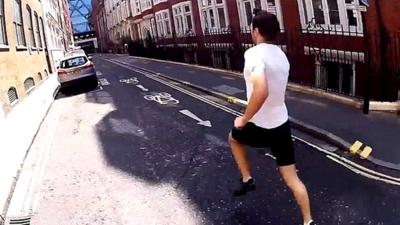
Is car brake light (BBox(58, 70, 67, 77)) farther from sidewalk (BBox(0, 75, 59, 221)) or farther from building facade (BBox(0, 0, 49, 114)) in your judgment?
sidewalk (BBox(0, 75, 59, 221))

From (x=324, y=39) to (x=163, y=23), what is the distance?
84.8 feet

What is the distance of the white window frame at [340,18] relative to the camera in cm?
1207

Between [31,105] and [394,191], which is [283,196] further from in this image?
[31,105]

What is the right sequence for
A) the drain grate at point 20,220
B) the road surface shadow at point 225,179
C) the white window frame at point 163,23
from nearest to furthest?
the road surface shadow at point 225,179 < the drain grate at point 20,220 < the white window frame at point 163,23

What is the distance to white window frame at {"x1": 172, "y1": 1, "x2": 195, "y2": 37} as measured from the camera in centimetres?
2903

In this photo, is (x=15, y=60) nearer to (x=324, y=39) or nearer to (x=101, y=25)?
(x=324, y=39)

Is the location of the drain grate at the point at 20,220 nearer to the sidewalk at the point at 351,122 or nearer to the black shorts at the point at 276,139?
the black shorts at the point at 276,139

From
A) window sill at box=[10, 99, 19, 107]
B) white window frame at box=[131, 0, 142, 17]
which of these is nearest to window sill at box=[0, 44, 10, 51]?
window sill at box=[10, 99, 19, 107]

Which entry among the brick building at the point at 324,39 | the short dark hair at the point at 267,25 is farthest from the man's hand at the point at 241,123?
the brick building at the point at 324,39

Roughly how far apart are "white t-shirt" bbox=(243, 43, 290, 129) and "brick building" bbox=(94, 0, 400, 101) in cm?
508

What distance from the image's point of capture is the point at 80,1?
105000mm

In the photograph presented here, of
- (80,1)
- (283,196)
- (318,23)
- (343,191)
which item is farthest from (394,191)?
(80,1)

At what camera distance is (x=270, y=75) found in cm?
392

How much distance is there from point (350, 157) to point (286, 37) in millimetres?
9417
